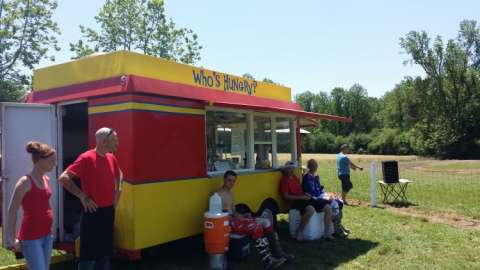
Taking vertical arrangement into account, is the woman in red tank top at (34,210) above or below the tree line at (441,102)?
below

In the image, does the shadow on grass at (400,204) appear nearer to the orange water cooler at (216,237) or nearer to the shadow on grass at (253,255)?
the shadow on grass at (253,255)

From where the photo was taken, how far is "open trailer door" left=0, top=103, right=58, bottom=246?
5.60 m

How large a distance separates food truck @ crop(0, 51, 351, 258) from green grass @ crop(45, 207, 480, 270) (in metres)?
0.70

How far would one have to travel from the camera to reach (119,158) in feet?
18.6

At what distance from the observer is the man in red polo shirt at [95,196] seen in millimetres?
4582

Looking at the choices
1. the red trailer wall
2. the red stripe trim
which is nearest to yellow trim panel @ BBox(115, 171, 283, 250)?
the red trailer wall

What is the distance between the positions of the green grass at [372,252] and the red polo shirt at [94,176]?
1.93 meters

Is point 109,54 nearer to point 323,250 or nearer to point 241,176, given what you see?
point 241,176

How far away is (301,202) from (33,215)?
4936 mm

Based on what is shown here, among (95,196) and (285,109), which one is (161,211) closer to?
(95,196)

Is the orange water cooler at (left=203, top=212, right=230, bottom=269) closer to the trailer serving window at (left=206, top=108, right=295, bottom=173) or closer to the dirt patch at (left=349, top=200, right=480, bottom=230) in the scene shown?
the trailer serving window at (left=206, top=108, right=295, bottom=173)

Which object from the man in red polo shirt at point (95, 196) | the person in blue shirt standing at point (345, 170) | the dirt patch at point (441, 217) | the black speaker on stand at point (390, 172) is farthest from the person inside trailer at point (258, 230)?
the black speaker on stand at point (390, 172)

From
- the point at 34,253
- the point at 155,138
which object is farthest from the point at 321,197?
the point at 34,253

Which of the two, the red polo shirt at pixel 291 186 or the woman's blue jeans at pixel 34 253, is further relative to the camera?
the red polo shirt at pixel 291 186
